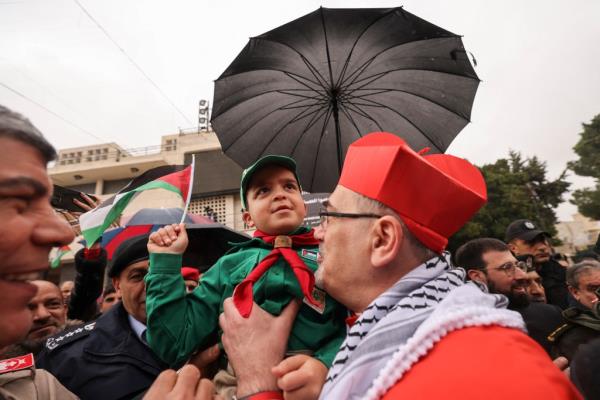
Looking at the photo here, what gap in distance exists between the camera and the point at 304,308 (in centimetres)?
207

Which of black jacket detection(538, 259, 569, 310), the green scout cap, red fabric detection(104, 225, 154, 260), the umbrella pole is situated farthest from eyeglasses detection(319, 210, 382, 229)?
black jacket detection(538, 259, 569, 310)

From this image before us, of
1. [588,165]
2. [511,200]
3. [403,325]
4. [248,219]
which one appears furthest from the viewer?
[588,165]

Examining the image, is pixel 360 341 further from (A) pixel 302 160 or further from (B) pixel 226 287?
(A) pixel 302 160

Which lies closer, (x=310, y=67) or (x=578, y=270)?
(x=310, y=67)

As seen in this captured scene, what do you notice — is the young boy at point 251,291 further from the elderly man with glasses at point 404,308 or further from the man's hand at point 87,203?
the man's hand at point 87,203

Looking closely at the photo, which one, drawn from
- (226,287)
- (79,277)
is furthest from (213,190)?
(226,287)

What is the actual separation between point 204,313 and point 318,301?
673mm

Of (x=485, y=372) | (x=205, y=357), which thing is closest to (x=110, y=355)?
(x=205, y=357)

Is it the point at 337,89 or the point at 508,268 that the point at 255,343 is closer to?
the point at 337,89

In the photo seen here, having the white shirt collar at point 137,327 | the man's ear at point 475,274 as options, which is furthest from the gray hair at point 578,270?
the white shirt collar at point 137,327

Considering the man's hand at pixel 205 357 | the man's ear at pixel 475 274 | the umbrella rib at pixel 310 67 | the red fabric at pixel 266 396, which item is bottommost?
the man's hand at pixel 205 357

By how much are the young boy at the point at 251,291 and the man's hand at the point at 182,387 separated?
41 centimetres

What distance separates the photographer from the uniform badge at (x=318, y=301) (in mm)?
1959

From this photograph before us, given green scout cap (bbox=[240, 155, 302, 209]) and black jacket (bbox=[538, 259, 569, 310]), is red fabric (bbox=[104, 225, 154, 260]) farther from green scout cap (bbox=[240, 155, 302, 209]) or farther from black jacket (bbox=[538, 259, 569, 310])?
black jacket (bbox=[538, 259, 569, 310])
